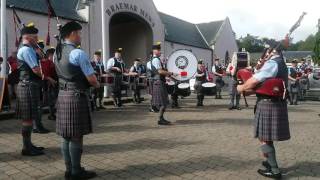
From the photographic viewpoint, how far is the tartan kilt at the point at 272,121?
471 centimetres

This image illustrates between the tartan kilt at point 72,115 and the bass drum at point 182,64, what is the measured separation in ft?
20.0

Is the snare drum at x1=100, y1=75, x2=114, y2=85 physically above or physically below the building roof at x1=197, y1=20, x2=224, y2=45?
below

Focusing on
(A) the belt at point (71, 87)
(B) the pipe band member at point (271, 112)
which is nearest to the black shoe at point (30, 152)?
(A) the belt at point (71, 87)

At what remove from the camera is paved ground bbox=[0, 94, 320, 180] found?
4.94 metres

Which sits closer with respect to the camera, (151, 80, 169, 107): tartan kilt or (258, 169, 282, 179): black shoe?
(258, 169, 282, 179): black shoe

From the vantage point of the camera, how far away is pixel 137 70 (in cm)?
1351

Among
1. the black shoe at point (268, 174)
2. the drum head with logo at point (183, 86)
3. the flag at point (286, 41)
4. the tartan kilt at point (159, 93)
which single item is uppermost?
the flag at point (286, 41)

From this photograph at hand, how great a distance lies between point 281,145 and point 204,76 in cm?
705

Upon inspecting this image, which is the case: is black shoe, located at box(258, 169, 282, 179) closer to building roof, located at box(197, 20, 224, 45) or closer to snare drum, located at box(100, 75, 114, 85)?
snare drum, located at box(100, 75, 114, 85)

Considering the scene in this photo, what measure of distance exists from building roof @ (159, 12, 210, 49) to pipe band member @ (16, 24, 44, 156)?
17.7 meters

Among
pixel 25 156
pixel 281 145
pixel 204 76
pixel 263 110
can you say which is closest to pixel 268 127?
pixel 263 110

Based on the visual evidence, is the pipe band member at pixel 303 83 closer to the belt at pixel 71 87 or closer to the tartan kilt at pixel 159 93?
the tartan kilt at pixel 159 93

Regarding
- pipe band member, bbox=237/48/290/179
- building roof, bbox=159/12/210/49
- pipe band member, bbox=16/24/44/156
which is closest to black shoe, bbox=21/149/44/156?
pipe band member, bbox=16/24/44/156

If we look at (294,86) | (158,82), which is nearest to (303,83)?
(294,86)
